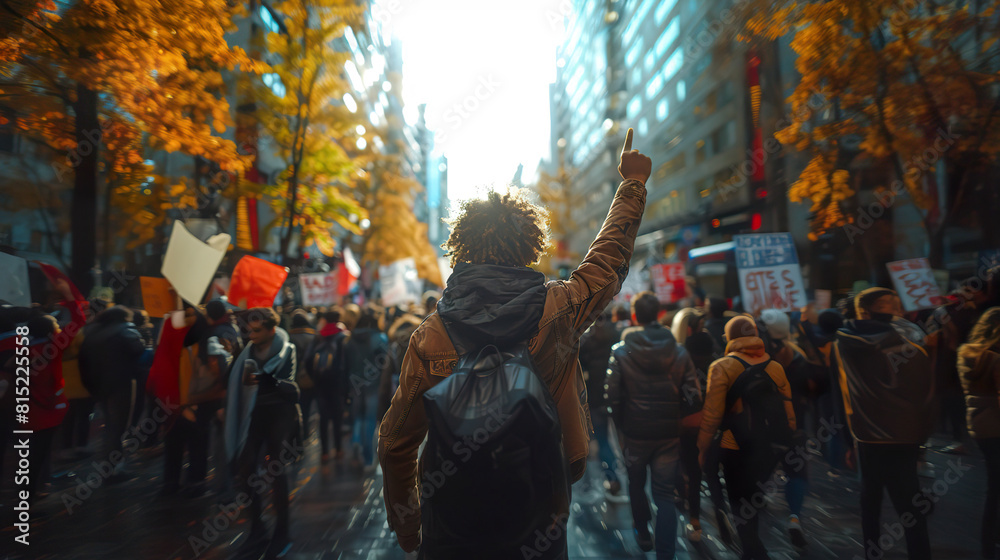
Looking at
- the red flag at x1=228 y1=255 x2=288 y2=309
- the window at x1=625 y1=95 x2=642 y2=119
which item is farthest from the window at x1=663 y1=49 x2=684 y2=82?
the red flag at x1=228 y1=255 x2=288 y2=309

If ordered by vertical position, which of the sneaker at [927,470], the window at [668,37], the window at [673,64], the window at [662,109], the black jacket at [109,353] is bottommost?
the sneaker at [927,470]

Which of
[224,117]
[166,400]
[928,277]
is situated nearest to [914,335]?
[928,277]

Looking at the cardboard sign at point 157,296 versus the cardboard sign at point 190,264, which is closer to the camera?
the cardboard sign at point 190,264

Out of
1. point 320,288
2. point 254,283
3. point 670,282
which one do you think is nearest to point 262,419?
point 254,283

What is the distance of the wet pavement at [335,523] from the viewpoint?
13.7ft

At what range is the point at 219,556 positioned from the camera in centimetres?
426

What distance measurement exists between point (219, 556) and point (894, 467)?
5.20 meters

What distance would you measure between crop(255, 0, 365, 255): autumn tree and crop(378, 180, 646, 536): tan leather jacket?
9.83m

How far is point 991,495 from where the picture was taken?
385 cm

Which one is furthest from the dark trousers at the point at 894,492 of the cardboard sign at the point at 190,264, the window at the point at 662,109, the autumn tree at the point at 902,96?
the window at the point at 662,109

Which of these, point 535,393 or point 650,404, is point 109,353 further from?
point 535,393

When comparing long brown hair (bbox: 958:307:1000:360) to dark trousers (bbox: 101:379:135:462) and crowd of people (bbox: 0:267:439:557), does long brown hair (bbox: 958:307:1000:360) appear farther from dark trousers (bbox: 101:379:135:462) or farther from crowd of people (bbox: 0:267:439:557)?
dark trousers (bbox: 101:379:135:462)

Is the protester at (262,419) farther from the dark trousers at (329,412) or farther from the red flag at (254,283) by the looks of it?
the dark trousers at (329,412)

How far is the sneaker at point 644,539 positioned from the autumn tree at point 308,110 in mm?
9024
